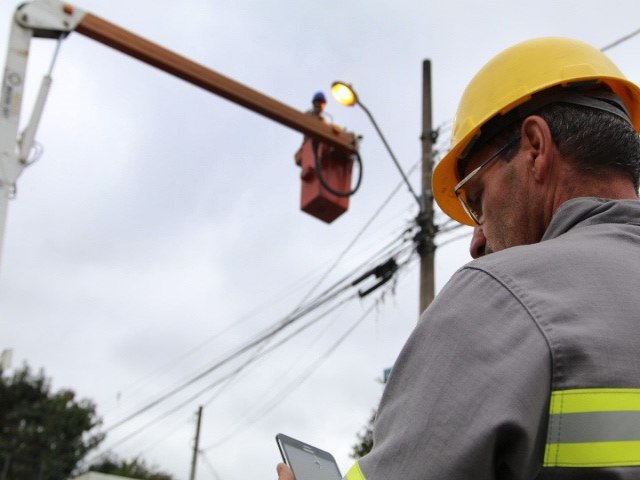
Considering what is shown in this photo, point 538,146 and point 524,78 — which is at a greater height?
point 524,78

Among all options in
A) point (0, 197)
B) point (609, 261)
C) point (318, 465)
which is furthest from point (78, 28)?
point (609, 261)

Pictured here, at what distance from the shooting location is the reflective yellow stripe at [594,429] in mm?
1123

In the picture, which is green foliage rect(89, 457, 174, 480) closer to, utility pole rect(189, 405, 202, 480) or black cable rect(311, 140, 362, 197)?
utility pole rect(189, 405, 202, 480)

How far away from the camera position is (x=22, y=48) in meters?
6.86

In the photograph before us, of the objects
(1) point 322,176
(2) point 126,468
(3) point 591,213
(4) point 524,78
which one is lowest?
(2) point 126,468

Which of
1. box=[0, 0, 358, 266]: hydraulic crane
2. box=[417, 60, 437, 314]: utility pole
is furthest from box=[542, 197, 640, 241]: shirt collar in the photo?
box=[417, 60, 437, 314]: utility pole

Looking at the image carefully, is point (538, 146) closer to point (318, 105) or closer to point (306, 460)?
point (306, 460)

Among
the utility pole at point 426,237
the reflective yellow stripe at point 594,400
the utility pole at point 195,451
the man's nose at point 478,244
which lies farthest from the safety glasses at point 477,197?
the utility pole at point 195,451

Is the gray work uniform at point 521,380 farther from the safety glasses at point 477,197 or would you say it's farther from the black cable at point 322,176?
the black cable at point 322,176

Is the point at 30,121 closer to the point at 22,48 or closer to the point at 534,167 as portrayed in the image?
the point at 22,48

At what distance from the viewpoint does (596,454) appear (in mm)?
1120

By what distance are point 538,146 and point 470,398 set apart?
723mm

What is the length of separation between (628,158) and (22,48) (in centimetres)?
612

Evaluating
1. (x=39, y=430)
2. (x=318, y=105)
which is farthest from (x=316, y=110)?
(x=39, y=430)
